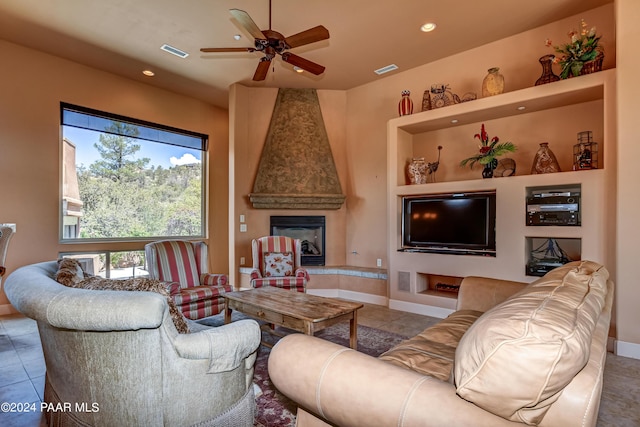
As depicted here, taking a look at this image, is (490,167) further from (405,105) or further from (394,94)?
(394,94)

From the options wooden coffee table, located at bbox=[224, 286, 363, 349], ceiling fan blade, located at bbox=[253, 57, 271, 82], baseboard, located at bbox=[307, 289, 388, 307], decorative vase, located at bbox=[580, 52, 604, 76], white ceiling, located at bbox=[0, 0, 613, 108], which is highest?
white ceiling, located at bbox=[0, 0, 613, 108]

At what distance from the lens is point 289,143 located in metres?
5.38

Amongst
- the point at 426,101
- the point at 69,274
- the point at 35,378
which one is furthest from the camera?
the point at 426,101

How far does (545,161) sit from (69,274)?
4201 mm

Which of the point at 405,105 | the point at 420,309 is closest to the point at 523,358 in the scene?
the point at 420,309

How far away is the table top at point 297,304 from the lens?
2.45m

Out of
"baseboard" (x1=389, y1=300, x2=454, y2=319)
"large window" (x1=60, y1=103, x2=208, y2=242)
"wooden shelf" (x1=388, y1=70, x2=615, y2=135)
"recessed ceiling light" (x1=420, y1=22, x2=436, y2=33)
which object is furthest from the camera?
"large window" (x1=60, y1=103, x2=208, y2=242)

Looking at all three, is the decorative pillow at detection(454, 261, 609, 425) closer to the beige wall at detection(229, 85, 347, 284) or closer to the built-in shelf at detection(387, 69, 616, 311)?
the built-in shelf at detection(387, 69, 616, 311)

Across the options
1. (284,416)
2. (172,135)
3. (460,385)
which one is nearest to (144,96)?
(172,135)

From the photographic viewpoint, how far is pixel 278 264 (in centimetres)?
438

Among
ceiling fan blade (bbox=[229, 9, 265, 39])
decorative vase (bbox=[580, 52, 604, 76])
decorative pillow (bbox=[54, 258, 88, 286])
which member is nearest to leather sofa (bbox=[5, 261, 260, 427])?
decorative pillow (bbox=[54, 258, 88, 286])

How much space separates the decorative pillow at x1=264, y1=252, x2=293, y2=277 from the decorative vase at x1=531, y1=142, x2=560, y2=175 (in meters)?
3.17

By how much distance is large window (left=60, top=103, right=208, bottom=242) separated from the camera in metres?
4.52

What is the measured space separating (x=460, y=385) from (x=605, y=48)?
419cm
